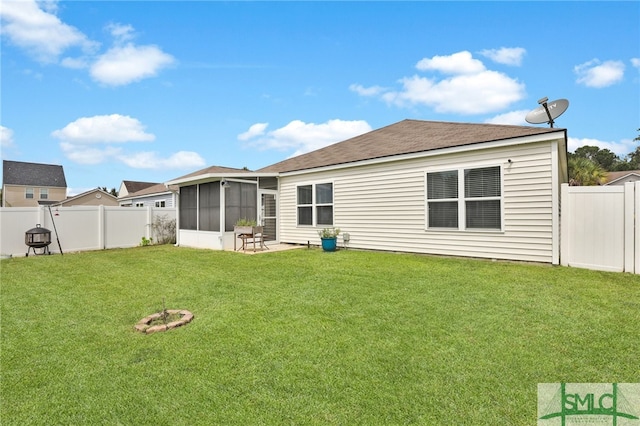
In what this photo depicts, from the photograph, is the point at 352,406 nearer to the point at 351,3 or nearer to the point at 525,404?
the point at 525,404

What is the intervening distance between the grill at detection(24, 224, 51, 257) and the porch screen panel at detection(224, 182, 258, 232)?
6.66 meters

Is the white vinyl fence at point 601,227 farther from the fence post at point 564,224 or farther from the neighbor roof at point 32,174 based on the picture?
the neighbor roof at point 32,174

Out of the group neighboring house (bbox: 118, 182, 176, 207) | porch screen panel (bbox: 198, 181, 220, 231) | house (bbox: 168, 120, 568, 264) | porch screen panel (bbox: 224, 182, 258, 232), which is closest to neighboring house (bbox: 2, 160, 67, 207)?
neighboring house (bbox: 118, 182, 176, 207)

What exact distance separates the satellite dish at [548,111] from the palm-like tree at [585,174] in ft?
22.2

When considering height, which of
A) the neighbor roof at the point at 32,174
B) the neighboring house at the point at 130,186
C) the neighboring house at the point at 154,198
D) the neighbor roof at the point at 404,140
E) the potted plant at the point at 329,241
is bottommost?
the potted plant at the point at 329,241

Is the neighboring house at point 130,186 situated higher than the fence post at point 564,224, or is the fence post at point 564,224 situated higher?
the neighboring house at point 130,186

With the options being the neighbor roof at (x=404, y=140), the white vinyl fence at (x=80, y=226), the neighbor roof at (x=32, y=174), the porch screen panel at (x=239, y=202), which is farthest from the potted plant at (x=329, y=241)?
the neighbor roof at (x=32, y=174)

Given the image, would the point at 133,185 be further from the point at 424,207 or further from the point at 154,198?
the point at 424,207

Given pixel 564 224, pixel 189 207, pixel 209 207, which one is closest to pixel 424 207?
pixel 564 224

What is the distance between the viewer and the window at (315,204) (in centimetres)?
1066

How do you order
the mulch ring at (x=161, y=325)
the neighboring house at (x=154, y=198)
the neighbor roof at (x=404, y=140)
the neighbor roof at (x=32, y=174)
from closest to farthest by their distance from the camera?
the mulch ring at (x=161, y=325), the neighbor roof at (x=404, y=140), the neighboring house at (x=154, y=198), the neighbor roof at (x=32, y=174)

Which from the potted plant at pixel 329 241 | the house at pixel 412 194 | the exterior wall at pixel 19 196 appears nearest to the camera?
the house at pixel 412 194

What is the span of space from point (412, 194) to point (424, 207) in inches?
20.3

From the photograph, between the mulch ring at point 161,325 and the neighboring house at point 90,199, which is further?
the neighboring house at point 90,199
